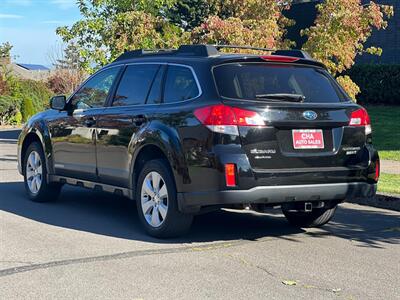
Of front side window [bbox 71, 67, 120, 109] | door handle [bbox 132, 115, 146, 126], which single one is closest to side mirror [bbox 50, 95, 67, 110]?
front side window [bbox 71, 67, 120, 109]

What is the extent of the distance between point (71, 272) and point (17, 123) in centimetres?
2922

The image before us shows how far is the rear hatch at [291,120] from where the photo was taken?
6512mm

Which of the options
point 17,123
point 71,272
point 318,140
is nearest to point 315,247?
point 318,140

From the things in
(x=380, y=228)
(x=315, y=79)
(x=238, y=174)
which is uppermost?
(x=315, y=79)

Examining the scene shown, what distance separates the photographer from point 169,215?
6.84 m

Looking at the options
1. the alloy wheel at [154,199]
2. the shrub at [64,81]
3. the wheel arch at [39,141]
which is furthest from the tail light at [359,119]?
the shrub at [64,81]

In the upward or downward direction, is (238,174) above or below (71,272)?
above

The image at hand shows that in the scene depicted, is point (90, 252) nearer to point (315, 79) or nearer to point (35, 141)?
point (315, 79)

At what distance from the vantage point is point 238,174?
6367mm

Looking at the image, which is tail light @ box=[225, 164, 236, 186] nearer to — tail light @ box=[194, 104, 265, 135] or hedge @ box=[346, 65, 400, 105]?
tail light @ box=[194, 104, 265, 135]

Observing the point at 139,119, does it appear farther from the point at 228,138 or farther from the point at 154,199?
the point at 228,138

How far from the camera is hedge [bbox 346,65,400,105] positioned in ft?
72.7

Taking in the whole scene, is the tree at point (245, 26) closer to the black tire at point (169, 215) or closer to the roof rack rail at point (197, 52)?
the roof rack rail at point (197, 52)

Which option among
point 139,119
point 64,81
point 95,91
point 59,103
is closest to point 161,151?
point 139,119
